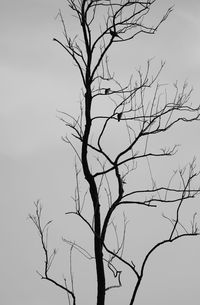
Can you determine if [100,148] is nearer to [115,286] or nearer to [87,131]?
[87,131]

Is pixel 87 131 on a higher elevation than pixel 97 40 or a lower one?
lower

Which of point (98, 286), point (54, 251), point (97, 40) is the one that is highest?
point (97, 40)

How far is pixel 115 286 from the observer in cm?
702

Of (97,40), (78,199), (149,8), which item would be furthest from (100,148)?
(149,8)

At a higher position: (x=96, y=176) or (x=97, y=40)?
(x=97, y=40)

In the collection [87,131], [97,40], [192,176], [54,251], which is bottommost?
[54,251]

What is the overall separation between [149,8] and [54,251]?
3.09m

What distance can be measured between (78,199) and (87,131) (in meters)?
0.85

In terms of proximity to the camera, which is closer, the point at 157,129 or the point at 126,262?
the point at 126,262

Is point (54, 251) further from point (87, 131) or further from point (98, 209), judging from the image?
point (87, 131)

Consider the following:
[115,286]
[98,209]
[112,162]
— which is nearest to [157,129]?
[112,162]

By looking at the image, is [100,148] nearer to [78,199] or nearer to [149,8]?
[78,199]

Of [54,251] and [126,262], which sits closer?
[126,262]

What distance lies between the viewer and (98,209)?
284 inches
